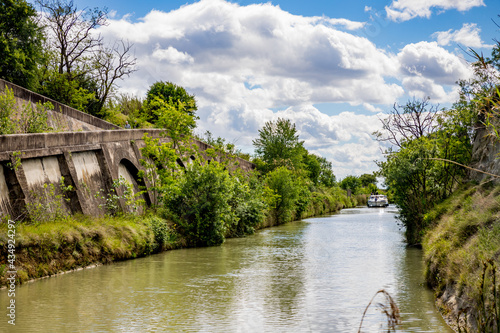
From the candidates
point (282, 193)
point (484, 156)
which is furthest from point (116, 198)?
point (282, 193)

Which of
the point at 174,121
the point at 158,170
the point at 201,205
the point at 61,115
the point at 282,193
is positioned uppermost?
the point at 61,115

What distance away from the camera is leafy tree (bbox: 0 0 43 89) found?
1034 inches

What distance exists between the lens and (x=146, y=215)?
67.5 ft

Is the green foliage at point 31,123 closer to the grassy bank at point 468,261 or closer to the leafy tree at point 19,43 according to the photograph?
the leafy tree at point 19,43

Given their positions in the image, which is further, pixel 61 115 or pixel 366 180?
pixel 366 180

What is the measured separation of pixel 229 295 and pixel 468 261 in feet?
16.9

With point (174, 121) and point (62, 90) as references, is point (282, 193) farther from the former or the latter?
point (62, 90)

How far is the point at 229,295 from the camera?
11.6 m

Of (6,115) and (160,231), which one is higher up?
(6,115)

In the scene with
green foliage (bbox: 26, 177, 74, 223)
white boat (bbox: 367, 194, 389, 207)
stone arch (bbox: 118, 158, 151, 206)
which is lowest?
white boat (bbox: 367, 194, 389, 207)

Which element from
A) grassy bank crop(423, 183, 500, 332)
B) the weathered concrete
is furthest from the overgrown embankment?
grassy bank crop(423, 183, 500, 332)

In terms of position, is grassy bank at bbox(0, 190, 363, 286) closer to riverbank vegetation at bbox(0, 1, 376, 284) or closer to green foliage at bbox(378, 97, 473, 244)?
riverbank vegetation at bbox(0, 1, 376, 284)

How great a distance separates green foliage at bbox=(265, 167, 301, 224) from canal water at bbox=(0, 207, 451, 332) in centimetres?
2118

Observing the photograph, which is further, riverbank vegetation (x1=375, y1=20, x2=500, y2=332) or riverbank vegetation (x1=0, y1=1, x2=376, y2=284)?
riverbank vegetation (x1=0, y1=1, x2=376, y2=284)
